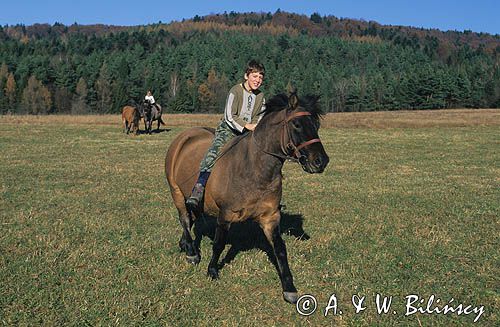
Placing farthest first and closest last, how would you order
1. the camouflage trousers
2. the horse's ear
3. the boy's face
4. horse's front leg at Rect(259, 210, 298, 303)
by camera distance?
the boy's face
the camouflage trousers
horse's front leg at Rect(259, 210, 298, 303)
the horse's ear

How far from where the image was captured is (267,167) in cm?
556

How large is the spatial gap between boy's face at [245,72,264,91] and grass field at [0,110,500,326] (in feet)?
8.17

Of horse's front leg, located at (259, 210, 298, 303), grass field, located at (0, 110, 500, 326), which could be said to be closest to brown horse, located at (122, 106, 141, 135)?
grass field, located at (0, 110, 500, 326)

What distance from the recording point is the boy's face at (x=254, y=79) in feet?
20.9

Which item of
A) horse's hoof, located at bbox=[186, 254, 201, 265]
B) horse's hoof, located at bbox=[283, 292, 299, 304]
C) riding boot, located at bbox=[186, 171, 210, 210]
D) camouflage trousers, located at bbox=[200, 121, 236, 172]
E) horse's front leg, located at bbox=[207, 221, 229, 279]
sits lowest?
horse's hoof, located at bbox=[186, 254, 201, 265]

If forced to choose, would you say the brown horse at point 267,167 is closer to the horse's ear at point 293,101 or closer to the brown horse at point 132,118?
the horse's ear at point 293,101

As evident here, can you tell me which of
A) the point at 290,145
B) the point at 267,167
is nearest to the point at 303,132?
the point at 290,145

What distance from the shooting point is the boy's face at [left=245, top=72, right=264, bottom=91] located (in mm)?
6379

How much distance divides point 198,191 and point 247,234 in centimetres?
234

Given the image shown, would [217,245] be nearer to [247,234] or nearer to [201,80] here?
[247,234]

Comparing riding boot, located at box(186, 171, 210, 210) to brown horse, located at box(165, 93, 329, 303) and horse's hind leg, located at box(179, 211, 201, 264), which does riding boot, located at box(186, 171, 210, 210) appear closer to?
brown horse, located at box(165, 93, 329, 303)

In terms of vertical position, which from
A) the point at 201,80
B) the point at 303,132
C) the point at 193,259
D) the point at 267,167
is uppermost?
the point at 201,80

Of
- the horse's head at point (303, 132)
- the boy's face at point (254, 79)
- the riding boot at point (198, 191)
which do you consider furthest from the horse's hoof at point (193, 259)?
the boy's face at point (254, 79)

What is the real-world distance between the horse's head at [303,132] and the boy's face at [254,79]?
92 cm
